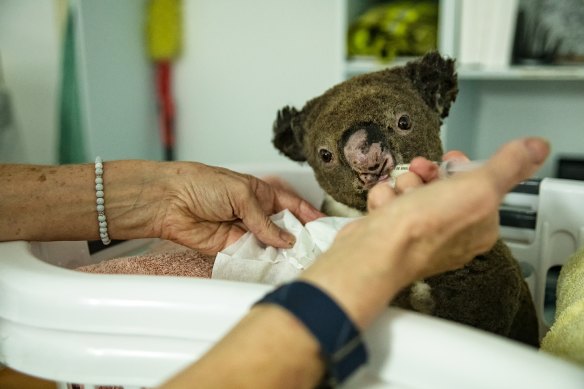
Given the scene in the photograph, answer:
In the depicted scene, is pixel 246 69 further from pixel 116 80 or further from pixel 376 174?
pixel 376 174

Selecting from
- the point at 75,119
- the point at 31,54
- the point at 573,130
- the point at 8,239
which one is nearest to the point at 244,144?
the point at 75,119

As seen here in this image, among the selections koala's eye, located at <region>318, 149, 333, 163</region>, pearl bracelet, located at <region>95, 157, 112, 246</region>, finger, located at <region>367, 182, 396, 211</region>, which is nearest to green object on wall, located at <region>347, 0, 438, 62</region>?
koala's eye, located at <region>318, 149, 333, 163</region>

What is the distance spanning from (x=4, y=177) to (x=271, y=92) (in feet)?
3.67

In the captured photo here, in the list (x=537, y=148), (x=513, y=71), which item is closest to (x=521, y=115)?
(x=513, y=71)

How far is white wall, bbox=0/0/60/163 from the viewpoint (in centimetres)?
151

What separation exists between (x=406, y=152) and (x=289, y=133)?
218 mm

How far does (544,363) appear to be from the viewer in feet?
1.03

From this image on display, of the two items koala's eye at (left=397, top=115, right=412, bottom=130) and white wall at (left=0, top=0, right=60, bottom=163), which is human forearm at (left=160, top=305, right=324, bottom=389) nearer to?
koala's eye at (left=397, top=115, right=412, bottom=130)

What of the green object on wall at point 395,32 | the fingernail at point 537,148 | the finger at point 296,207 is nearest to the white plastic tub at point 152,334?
the fingernail at point 537,148

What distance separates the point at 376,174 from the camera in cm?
63

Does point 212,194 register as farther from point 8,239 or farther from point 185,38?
point 185,38

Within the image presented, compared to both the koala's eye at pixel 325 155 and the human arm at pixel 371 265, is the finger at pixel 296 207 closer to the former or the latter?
the koala's eye at pixel 325 155

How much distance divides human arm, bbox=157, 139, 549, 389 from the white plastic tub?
0.07ft

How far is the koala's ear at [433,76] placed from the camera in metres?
0.72
